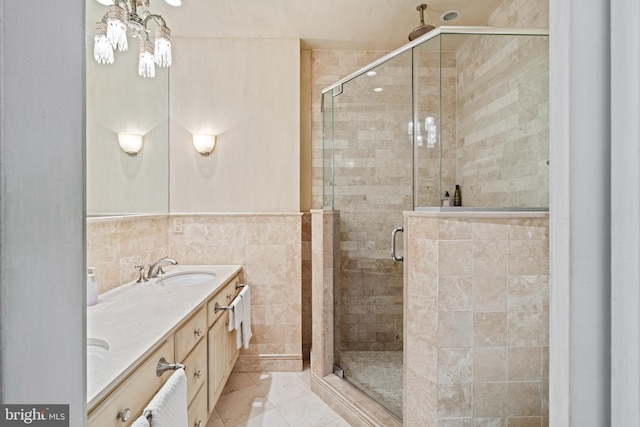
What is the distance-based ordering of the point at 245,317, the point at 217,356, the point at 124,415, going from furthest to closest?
the point at 245,317
the point at 217,356
the point at 124,415

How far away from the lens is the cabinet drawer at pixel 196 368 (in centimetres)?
136

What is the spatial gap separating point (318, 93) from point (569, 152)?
8.89 feet

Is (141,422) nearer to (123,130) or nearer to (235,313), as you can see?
(235,313)

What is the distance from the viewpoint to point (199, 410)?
1.47 metres

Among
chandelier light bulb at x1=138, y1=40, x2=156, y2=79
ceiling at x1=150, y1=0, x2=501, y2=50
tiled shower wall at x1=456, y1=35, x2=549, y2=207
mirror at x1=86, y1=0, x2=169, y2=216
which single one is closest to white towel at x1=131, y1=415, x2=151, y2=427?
mirror at x1=86, y1=0, x2=169, y2=216

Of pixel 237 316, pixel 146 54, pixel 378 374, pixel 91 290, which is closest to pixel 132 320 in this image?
pixel 91 290

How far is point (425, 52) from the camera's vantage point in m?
1.60

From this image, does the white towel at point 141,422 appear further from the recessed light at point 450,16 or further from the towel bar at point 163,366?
the recessed light at point 450,16

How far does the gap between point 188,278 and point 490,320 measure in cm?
200

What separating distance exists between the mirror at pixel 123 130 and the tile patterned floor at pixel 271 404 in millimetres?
1466

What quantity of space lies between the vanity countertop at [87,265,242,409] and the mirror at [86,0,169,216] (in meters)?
0.51

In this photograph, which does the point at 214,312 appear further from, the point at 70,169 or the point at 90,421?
the point at 70,169

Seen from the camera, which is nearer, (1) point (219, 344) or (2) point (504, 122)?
(2) point (504, 122)

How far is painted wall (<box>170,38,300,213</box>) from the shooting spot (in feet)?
8.24
